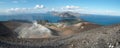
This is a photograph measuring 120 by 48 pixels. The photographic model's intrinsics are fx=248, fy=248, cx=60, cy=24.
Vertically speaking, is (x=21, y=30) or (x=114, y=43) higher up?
(x=114, y=43)

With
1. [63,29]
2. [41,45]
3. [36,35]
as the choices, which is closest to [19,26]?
[36,35]

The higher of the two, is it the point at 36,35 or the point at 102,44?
the point at 102,44

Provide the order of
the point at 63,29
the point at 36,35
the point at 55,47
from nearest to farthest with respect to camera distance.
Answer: the point at 55,47, the point at 36,35, the point at 63,29

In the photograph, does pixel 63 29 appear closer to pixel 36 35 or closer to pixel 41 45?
pixel 36 35

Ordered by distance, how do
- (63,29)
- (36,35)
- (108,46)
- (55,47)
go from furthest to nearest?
1. (63,29)
2. (36,35)
3. (55,47)
4. (108,46)

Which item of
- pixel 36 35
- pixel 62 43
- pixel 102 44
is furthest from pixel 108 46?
pixel 36 35

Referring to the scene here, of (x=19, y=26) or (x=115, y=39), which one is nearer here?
(x=115, y=39)

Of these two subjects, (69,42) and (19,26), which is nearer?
(69,42)

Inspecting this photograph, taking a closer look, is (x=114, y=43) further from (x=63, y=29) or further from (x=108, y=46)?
(x=63, y=29)

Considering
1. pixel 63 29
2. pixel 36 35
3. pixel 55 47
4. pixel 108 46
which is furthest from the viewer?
pixel 63 29
